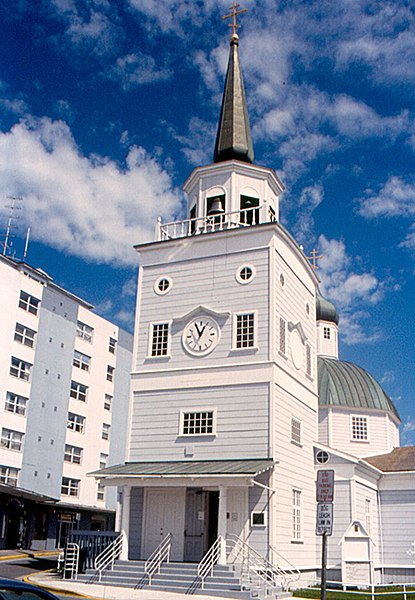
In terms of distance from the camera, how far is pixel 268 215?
27797 mm

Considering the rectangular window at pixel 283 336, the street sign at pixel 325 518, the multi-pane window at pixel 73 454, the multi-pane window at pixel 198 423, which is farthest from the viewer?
the multi-pane window at pixel 73 454

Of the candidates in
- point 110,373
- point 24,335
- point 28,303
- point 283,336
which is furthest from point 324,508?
point 110,373

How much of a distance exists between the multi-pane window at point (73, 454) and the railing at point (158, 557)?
2511 centimetres

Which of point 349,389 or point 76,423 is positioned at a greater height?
point 349,389

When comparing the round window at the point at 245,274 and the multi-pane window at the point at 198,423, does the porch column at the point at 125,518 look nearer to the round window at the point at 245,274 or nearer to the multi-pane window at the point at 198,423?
the multi-pane window at the point at 198,423

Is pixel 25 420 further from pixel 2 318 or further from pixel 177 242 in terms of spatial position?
pixel 177 242

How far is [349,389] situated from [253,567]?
19.8 metres

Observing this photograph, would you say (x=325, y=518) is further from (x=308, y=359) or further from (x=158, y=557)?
(x=308, y=359)

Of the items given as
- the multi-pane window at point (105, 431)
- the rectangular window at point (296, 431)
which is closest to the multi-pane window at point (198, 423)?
the rectangular window at point (296, 431)

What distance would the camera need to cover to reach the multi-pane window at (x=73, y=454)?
153 feet

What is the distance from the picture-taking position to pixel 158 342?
26359mm

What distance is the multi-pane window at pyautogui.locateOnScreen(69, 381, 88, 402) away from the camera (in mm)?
48341

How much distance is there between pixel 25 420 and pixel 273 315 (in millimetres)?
24382

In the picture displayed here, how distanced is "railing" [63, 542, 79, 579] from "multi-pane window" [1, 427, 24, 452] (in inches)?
790
